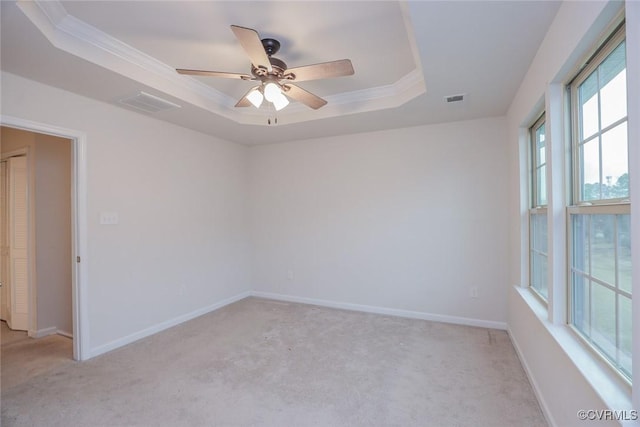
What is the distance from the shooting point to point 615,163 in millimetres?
1320

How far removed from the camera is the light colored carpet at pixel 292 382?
199 cm

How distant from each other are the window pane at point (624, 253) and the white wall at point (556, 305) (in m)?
0.28

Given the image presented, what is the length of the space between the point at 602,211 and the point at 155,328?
3.88 meters

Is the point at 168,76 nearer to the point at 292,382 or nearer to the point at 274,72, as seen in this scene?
the point at 274,72

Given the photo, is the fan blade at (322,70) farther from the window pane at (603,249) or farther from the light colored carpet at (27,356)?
the light colored carpet at (27,356)

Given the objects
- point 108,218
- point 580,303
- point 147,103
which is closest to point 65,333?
point 108,218

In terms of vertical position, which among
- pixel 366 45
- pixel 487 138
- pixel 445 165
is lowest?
pixel 445 165

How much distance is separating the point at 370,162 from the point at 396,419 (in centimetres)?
285

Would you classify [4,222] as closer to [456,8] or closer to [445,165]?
[456,8]

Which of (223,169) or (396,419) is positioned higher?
(223,169)

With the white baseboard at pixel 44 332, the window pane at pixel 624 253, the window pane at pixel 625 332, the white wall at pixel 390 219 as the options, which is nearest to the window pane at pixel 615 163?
the window pane at pixel 624 253

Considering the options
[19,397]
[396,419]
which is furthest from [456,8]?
[19,397]

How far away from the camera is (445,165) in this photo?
3627mm

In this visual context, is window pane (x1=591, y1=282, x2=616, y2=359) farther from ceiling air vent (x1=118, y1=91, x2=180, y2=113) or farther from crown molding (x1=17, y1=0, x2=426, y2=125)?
ceiling air vent (x1=118, y1=91, x2=180, y2=113)
